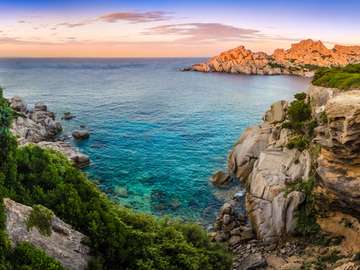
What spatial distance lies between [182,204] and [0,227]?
2546cm

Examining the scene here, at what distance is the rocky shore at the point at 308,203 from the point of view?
2659 cm

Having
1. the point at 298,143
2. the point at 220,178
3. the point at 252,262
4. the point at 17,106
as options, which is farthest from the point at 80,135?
the point at 252,262

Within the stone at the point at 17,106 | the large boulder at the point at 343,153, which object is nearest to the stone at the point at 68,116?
the stone at the point at 17,106

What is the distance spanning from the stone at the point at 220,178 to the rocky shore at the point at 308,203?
16.8 feet

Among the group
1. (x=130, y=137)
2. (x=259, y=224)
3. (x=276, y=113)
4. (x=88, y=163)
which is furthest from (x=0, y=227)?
(x=130, y=137)

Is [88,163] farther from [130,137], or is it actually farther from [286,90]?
[286,90]

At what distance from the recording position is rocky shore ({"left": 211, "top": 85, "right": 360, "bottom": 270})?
26.6m

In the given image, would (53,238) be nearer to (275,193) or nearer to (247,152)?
(275,193)

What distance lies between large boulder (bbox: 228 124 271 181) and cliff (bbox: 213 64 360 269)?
18.4 feet

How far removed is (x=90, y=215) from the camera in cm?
1906

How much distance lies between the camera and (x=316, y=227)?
2964cm

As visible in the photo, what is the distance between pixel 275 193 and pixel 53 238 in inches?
874

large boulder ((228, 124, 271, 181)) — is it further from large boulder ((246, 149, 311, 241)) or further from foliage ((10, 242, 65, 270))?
foliage ((10, 242, 65, 270))

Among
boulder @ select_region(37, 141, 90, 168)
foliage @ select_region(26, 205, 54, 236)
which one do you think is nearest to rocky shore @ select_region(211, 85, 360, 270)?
foliage @ select_region(26, 205, 54, 236)
